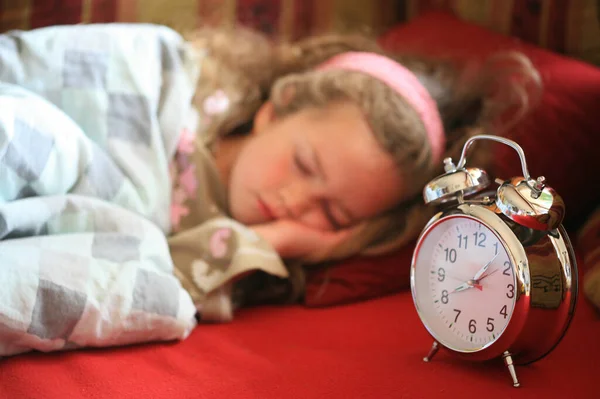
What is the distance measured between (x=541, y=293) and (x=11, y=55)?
32.2 inches

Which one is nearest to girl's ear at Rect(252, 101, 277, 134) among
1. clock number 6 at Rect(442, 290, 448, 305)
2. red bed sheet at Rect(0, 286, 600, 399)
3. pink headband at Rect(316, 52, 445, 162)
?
pink headband at Rect(316, 52, 445, 162)

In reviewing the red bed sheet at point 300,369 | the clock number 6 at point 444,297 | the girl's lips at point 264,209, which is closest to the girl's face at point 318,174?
the girl's lips at point 264,209

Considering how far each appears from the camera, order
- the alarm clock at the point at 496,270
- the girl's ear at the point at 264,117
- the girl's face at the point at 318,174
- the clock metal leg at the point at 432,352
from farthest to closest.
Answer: the girl's ear at the point at 264,117
the girl's face at the point at 318,174
the clock metal leg at the point at 432,352
the alarm clock at the point at 496,270

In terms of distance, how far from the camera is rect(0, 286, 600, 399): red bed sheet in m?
0.67

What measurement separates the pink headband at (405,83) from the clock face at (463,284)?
1.22ft

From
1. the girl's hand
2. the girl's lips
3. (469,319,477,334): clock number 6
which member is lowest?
the girl's hand

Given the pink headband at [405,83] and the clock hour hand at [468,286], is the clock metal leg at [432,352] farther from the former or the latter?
the pink headband at [405,83]

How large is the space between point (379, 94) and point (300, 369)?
516mm

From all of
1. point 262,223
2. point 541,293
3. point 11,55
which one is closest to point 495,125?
point 262,223

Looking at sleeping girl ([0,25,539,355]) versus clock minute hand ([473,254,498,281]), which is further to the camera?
sleeping girl ([0,25,539,355])

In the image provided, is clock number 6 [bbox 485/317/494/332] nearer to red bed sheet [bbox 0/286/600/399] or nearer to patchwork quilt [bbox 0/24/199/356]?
red bed sheet [bbox 0/286/600/399]

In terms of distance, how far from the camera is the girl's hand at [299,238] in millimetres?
1062

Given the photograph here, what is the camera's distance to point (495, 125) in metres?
1.12

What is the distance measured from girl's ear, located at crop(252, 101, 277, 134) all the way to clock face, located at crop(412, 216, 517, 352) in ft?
1.66
